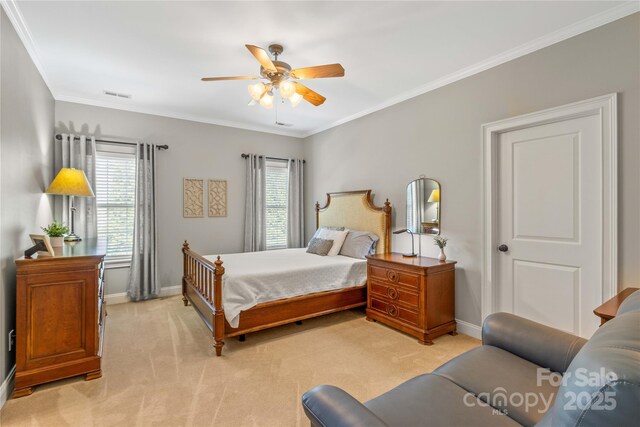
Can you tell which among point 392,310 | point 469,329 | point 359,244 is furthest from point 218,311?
point 469,329

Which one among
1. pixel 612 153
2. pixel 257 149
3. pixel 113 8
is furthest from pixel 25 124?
pixel 612 153

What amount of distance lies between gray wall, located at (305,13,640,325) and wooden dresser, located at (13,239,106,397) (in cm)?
324

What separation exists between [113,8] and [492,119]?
3280 mm

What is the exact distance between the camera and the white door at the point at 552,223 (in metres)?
2.44

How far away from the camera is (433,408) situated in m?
1.27

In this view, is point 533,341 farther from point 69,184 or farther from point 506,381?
point 69,184

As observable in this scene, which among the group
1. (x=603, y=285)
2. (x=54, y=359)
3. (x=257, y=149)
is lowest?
(x=54, y=359)

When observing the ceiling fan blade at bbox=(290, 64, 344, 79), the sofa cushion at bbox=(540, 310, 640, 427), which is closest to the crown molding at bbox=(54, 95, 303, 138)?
the ceiling fan blade at bbox=(290, 64, 344, 79)

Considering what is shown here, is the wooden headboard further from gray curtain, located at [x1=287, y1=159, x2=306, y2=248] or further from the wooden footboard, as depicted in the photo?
the wooden footboard

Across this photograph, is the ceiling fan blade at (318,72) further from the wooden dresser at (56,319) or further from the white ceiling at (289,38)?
the wooden dresser at (56,319)

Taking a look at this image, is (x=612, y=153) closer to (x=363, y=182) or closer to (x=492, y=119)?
(x=492, y=119)

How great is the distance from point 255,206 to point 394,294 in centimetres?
282

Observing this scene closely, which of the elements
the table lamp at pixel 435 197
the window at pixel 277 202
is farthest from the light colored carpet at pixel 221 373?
the window at pixel 277 202

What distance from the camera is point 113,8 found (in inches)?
88.1
